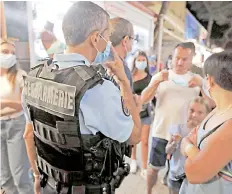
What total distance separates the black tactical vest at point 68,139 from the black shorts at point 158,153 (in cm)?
97

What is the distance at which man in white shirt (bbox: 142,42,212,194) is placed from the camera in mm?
2094

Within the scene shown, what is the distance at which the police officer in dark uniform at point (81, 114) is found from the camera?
1.07 m

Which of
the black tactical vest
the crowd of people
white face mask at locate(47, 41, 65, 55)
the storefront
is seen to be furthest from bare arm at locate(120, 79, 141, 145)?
white face mask at locate(47, 41, 65, 55)

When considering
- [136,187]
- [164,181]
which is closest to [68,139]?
[136,187]

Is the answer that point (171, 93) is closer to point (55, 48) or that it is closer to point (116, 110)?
point (116, 110)

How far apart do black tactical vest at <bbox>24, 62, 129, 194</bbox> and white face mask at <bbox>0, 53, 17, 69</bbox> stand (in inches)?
38.0

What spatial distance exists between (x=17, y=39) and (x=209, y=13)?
15.1 m

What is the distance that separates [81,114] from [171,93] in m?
1.23

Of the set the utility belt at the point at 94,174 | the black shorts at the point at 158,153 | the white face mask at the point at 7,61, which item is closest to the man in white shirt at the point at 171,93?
the black shorts at the point at 158,153

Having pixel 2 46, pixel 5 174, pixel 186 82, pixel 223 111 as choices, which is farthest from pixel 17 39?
pixel 223 111

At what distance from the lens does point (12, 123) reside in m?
2.10

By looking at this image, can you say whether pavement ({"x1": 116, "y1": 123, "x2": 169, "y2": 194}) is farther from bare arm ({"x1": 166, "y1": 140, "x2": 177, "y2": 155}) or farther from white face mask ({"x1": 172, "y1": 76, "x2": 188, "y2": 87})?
white face mask ({"x1": 172, "y1": 76, "x2": 188, "y2": 87})

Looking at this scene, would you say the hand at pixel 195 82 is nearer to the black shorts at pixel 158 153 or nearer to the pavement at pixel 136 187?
the black shorts at pixel 158 153

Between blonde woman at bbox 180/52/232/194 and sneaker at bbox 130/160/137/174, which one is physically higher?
blonde woman at bbox 180/52/232/194
